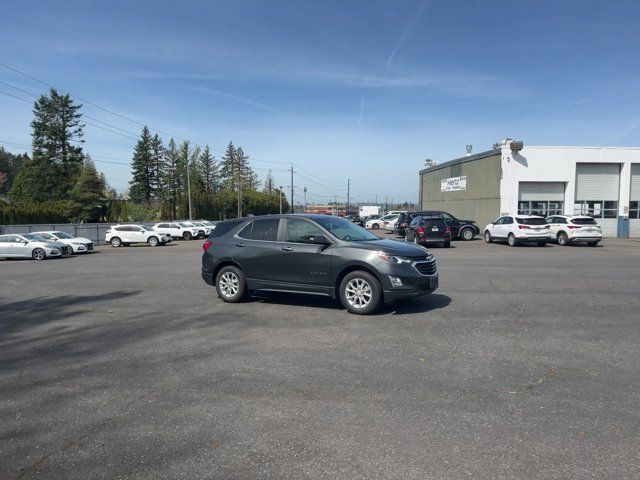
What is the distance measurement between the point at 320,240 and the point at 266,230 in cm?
128

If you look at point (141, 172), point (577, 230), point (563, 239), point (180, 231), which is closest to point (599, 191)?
point (563, 239)

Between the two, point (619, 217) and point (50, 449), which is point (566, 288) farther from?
point (619, 217)

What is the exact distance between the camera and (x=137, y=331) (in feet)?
23.6

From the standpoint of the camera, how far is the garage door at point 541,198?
33594 mm

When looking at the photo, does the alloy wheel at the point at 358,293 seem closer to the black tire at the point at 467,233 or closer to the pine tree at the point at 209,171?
the black tire at the point at 467,233

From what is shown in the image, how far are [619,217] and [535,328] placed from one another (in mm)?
31958

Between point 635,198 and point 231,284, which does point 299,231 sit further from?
point 635,198

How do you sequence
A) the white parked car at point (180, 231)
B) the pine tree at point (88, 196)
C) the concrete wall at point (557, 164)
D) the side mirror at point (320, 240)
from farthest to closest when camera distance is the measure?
the pine tree at point (88, 196) → the white parked car at point (180, 231) → the concrete wall at point (557, 164) → the side mirror at point (320, 240)

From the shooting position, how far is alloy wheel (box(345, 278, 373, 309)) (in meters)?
7.87

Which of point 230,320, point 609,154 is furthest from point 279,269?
point 609,154

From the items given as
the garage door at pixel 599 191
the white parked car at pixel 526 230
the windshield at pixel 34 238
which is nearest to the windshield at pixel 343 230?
the white parked car at pixel 526 230

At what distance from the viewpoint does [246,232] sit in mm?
9133

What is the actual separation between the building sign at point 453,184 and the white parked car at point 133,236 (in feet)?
81.2

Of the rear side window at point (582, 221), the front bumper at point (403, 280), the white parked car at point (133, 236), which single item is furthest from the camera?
the white parked car at point (133, 236)
